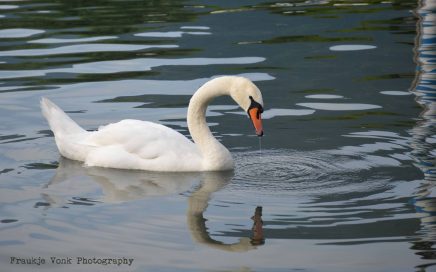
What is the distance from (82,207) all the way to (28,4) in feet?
46.2

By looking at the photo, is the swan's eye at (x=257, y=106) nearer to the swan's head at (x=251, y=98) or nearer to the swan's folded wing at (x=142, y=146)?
the swan's head at (x=251, y=98)

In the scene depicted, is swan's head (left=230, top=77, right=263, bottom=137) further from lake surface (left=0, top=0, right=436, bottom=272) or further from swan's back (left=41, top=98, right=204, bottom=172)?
swan's back (left=41, top=98, right=204, bottom=172)

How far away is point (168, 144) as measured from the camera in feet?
35.7

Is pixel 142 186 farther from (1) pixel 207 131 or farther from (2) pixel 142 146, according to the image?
(1) pixel 207 131

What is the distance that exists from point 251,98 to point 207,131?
77cm

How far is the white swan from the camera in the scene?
10.8 metres

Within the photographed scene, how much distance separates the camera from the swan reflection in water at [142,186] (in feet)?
30.4

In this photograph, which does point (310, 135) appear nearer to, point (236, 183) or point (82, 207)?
point (236, 183)

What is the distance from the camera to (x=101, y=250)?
8.27 meters

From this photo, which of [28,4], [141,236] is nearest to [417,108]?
[141,236]

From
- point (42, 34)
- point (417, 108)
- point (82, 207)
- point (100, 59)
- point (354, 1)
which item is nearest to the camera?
point (82, 207)

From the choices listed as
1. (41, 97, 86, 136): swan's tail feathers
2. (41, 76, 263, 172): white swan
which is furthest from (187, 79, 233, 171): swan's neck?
(41, 97, 86, 136): swan's tail feathers

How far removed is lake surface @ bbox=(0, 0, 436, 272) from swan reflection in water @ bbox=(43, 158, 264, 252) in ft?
0.09

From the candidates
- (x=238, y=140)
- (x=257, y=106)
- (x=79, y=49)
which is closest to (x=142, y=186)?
(x=257, y=106)
